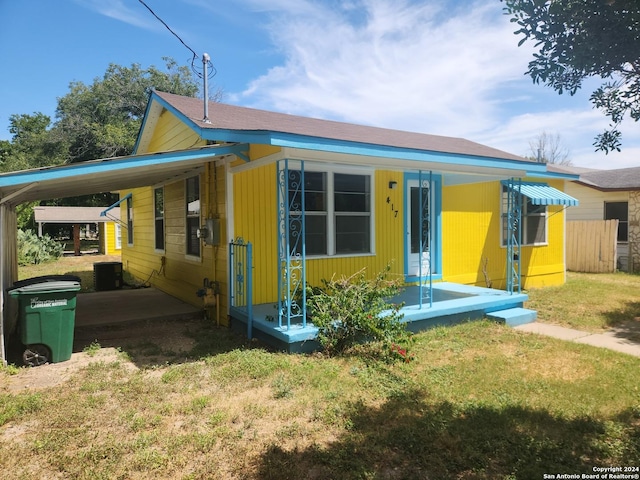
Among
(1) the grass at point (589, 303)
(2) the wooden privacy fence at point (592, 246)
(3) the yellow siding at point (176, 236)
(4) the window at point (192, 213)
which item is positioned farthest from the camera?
(2) the wooden privacy fence at point (592, 246)

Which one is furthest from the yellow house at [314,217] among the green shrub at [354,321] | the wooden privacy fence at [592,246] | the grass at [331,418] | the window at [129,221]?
the wooden privacy fence at [592,246]

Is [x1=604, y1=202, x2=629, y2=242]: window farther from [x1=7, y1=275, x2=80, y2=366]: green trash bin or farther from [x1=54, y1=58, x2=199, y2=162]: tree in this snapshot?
A: [x1=54, y1=58, x2=199, y2=162]: tree

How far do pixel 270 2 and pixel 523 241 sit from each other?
798 cm

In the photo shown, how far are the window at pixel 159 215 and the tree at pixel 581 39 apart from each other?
8.46 m

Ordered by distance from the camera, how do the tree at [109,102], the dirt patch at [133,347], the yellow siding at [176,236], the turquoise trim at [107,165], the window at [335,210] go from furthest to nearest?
the tree at [109,102] < the window at [335,210] < the yellow siding at [176,236] < the dirt patch at [133,347] < the turquoise trim at [107,165]

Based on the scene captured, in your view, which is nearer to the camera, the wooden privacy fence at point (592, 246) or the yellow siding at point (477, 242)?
the yellow siding at point (477, 242)

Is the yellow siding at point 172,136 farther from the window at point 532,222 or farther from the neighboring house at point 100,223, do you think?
the neighboring house at point 100,223

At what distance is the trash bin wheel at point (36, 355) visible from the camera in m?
4.90

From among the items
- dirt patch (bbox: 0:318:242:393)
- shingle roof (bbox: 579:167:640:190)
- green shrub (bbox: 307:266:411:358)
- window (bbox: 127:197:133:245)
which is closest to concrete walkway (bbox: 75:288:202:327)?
dirt patch (bbox: 0:318:242:393)

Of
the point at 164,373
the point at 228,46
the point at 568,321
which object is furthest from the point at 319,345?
the point at 228,46

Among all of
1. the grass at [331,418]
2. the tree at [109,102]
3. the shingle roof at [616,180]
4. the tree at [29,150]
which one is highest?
the tree at [109,102]

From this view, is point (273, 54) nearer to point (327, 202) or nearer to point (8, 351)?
point (327, 202)

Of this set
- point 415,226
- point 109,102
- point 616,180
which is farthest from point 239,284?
point 109,102

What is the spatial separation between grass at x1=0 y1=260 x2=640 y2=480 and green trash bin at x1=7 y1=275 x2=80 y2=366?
43 cm
